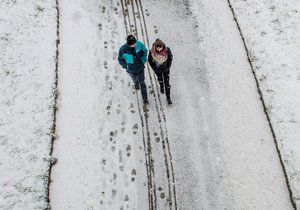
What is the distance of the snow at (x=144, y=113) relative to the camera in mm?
9359

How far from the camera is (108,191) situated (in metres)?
9.51

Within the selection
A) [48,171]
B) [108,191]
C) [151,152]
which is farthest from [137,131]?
[48,171]

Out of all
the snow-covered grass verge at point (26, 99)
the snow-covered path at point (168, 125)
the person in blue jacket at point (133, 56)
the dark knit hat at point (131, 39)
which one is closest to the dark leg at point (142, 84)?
the person in blue jacket at point (133, 56)

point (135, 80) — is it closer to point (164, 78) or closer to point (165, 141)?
point (164, 78)

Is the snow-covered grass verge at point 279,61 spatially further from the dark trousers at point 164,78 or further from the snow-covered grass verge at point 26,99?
the snow-covered grass verge at point 26,99

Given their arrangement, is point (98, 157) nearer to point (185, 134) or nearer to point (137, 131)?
point (137, 131)

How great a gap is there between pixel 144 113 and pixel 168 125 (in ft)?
2.62

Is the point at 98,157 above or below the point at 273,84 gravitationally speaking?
below

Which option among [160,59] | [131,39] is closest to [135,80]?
[160,59]

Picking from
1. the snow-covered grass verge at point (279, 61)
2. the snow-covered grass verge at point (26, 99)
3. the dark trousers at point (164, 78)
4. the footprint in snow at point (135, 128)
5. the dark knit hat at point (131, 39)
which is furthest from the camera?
the footprint in snow at point (135, 128)

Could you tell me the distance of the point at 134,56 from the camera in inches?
370

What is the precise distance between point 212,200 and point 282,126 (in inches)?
102

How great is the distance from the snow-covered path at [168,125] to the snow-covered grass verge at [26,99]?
398 mm

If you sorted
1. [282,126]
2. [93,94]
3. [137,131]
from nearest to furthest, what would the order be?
[282,126] → [137,131] → [93,94]
